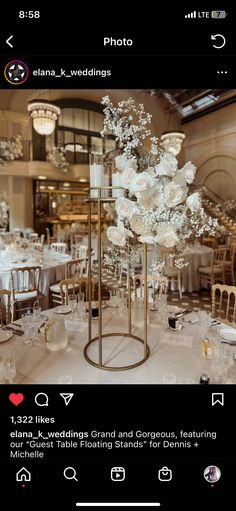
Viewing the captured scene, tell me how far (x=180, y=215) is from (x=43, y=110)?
5.13m

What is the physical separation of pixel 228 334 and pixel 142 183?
1.01 meters

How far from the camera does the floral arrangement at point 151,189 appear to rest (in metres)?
0.91

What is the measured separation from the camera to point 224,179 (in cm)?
986

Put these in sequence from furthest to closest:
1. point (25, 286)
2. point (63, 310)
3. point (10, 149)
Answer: point (10, 149), point (25, 286), point (63, 310)

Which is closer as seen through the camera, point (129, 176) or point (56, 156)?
point (129, 176)
